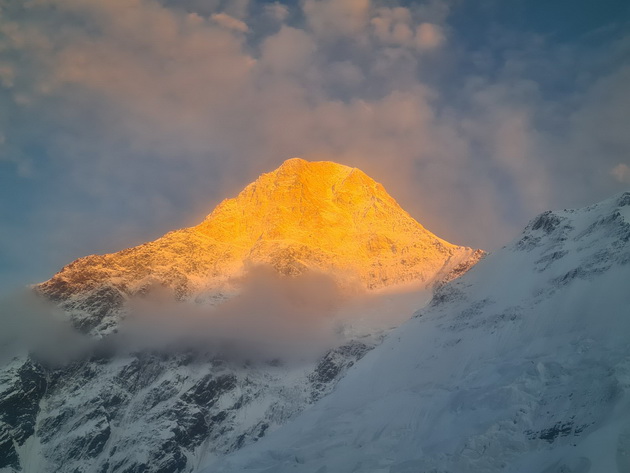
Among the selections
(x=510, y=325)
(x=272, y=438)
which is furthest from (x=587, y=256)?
(x=272, y=438)

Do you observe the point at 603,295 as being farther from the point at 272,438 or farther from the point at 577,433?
the point at 272,438

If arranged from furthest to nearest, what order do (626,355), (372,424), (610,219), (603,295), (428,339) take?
(428,339) → (610,219) → (372,424) → (603,295) → (626,355)

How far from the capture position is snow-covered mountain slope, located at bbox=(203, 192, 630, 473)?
72.1 metres

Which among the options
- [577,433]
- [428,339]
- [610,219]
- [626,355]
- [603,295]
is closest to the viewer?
[577,433]

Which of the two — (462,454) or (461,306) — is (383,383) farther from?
(462,454)

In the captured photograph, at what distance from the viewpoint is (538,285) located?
358 feet

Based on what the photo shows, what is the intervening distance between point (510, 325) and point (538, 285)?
39.5 feet

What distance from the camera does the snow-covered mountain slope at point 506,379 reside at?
2837 inches

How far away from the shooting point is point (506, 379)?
288ft

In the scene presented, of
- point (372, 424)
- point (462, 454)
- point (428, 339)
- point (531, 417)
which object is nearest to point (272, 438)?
point (372, 424)

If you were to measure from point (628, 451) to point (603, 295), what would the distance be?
37.2 metres

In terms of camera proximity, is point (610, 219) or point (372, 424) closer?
point (372, 424)

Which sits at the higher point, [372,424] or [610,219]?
A: [610,219]

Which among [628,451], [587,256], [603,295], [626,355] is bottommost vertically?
[628,451]
